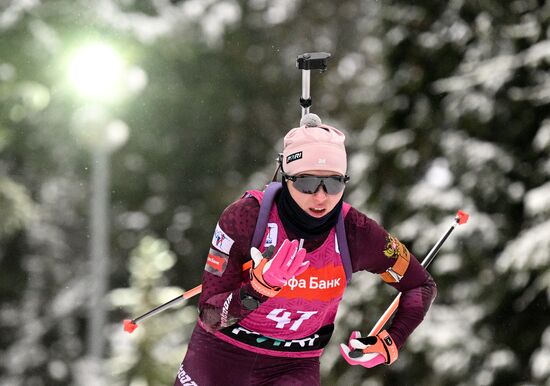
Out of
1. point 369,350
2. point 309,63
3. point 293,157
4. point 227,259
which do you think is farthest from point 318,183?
point 309,63

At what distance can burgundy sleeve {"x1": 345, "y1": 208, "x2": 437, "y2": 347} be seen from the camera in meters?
5.73

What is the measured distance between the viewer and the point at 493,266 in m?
15.3

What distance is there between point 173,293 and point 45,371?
1315 cm

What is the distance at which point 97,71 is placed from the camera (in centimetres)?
1931

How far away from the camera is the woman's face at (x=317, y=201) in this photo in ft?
17.7

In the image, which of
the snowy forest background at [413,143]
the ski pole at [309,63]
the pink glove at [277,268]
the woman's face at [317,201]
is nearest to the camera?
the pink glove at [277,268]

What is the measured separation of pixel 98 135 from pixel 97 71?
14.1ft

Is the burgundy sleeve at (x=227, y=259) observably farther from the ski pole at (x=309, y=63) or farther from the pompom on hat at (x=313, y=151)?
the ski pole at (x=309, y=63)

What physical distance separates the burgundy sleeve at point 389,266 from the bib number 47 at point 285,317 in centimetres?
35

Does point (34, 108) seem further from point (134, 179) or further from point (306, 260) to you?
point (134, 179)

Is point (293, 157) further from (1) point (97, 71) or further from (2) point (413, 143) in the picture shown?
(1) point (97, 71)

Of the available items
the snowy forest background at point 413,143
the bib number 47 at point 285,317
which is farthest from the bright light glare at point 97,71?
the bib number 47 at point 285,317

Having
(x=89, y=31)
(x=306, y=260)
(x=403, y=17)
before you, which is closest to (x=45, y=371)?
(x=89, y=31)

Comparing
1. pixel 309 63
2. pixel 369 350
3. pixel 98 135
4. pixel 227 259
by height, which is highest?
pixel 309 63
